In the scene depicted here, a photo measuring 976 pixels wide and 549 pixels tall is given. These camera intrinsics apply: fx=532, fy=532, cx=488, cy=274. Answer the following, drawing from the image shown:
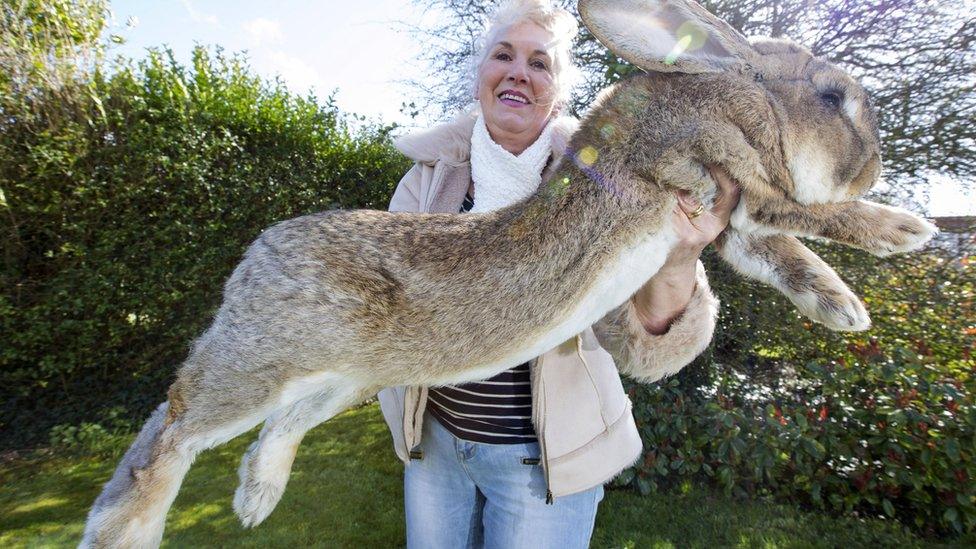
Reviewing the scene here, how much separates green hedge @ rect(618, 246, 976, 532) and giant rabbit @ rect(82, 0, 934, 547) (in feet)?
9.12

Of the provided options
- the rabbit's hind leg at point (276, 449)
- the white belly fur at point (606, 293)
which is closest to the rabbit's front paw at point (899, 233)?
the white belly fur at point (606, 293)

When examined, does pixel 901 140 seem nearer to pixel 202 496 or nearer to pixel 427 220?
pixel 427 220

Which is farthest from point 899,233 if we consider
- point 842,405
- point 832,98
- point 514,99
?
point 842,405

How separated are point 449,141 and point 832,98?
1.39 meters

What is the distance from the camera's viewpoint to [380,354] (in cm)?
157

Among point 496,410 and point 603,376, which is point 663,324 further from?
point 496,410

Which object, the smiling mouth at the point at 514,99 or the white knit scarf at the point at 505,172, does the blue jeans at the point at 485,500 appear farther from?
the smiling mouth at the point at 514,99

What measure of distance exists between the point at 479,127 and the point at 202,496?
3.77 m

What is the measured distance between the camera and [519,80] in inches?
83.4

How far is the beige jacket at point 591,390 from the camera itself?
182 centimetres

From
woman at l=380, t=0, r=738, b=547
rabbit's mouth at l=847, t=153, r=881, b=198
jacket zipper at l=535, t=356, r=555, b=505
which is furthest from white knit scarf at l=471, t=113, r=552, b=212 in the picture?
rabbit's mouth at l=847, t=153, r=881, b=198

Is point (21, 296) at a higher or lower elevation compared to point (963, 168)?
lower

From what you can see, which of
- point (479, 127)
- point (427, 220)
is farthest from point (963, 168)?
point (427, 220)

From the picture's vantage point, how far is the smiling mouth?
213 cm
